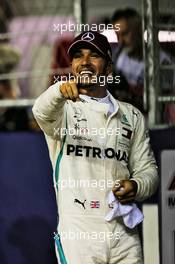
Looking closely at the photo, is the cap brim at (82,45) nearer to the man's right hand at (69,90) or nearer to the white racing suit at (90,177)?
the white racing suit at (90,177)

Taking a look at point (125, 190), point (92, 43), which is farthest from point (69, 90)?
point (125, 190)

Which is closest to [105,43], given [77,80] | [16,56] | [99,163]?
[77,80]

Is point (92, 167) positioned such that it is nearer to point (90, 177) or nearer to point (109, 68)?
point (90, 177)

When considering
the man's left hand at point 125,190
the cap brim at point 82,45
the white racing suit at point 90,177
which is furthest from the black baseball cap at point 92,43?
the man's left hand at point 125,190

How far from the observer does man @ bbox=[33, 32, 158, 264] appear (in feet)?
10.2

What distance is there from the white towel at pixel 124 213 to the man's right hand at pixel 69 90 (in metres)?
0.43

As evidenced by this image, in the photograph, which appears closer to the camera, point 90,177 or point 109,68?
point 90,177

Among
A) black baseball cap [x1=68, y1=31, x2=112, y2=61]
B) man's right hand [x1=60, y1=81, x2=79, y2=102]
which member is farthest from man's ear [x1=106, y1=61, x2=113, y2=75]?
man's right hand [x1=60, y1=81, x2=79, y2=102]

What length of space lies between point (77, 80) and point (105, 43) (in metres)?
0.20

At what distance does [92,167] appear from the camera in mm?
3135

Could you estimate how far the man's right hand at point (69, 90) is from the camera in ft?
9.43

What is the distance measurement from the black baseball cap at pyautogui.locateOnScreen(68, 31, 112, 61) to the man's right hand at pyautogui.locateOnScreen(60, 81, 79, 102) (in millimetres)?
307

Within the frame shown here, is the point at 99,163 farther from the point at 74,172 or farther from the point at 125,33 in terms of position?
the point at 125,33

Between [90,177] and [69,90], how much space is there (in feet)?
1.29
